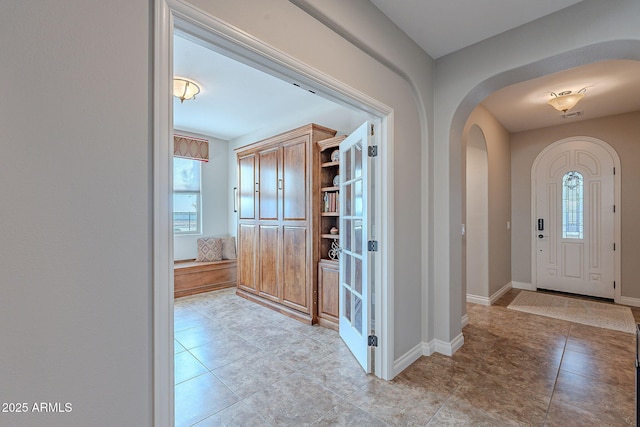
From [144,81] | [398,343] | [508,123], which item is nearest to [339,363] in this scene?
[398,343]

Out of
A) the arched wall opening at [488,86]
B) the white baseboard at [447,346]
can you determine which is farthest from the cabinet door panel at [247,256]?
the arched wall opening at [488,86]

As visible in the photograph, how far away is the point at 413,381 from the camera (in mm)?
2252

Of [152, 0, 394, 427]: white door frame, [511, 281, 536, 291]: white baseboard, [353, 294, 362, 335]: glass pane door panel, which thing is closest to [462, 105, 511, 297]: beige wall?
[511, 281, 536, 291]: white baseboard

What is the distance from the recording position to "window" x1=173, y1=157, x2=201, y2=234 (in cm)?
532

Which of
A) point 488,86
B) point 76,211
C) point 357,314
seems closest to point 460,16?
point 488,86

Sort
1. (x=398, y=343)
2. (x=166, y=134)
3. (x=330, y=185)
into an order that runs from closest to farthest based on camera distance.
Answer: (x=166, y=134) → (x=398, y=343) → (x=330, y=185)

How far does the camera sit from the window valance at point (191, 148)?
5.01m

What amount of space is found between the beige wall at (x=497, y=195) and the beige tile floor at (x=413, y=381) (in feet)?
4.02

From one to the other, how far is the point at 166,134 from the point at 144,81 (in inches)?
7.7

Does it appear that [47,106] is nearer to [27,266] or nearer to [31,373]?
[27,266]

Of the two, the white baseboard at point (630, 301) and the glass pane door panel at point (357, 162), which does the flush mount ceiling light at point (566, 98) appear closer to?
the glass pane door panel at point (357, 162)

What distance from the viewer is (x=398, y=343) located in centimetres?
239

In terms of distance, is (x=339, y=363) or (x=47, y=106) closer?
(x=47, y=106)

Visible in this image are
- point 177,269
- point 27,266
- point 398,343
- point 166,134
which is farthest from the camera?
point 177,269
